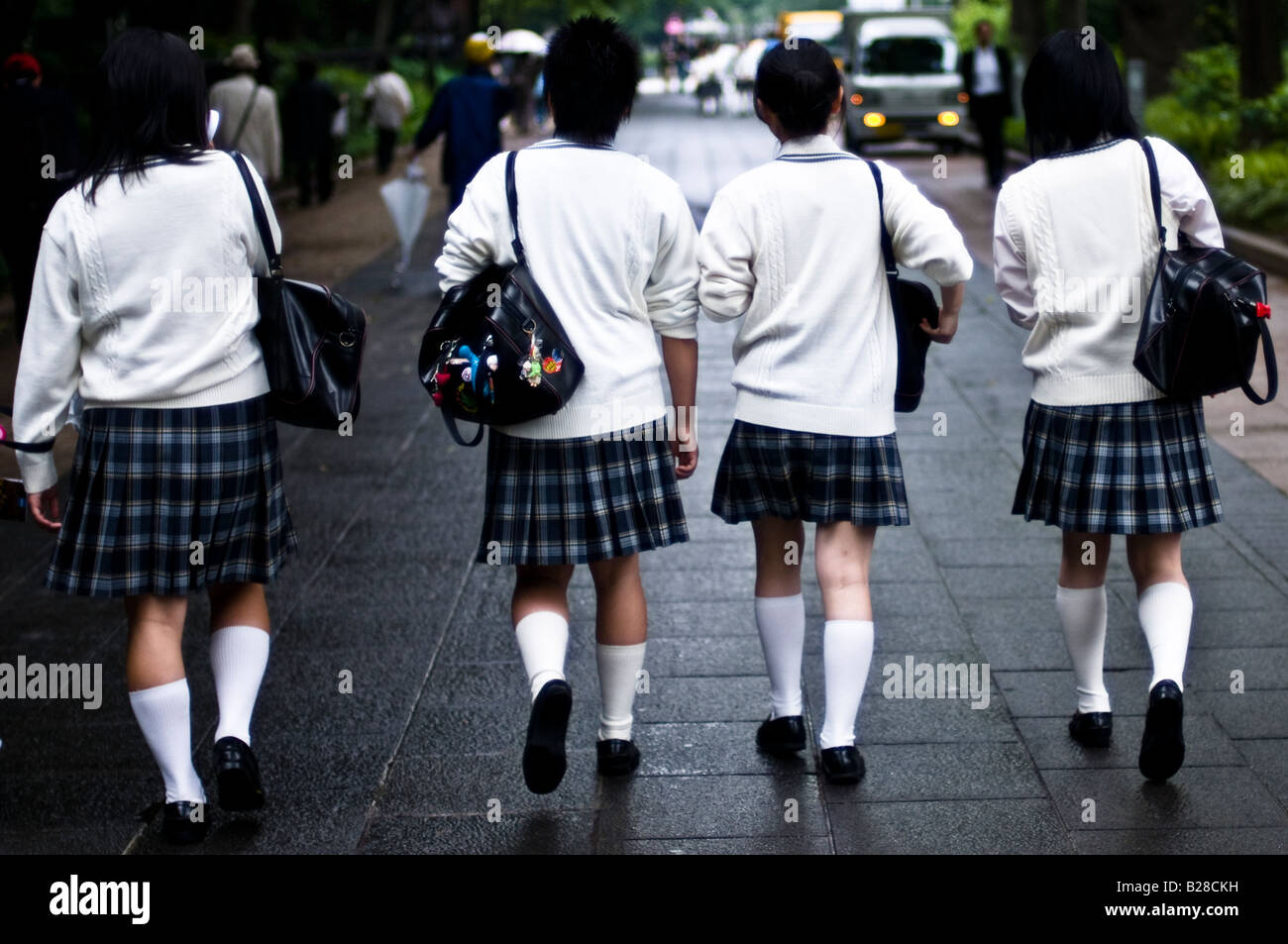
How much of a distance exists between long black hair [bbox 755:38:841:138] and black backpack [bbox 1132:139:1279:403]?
0.73m

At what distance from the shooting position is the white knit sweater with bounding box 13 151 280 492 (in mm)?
3561

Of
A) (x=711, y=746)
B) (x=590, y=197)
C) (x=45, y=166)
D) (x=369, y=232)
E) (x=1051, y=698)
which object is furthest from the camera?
(x=369, y=232)

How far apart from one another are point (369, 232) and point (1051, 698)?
13.0m

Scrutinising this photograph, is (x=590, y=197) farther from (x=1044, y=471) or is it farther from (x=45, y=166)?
(x=45, y=166)

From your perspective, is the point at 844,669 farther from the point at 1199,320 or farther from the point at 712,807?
the point at 1199,320

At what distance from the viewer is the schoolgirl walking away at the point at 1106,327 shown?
3.82m

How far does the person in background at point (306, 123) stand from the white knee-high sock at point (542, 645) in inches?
630

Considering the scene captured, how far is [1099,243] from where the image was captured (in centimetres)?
385

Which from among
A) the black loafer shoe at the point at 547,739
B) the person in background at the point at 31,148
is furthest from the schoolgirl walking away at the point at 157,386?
the person in background at the point at 31,148

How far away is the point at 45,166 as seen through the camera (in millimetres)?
8938

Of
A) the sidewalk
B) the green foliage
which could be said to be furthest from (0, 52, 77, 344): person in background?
the green foliage

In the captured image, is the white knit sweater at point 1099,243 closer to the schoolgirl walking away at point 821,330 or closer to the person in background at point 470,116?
the schoolgirl walking away at point 821,330

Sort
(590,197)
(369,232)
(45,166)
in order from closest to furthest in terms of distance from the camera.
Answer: (590,197)
(45,166)
(369,232)
